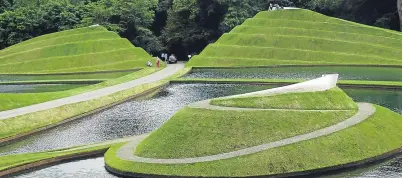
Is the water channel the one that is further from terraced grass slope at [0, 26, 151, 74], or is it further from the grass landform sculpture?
terraced grass slope at [0, 26, 151, 74]

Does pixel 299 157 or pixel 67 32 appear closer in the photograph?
pixel 299 157

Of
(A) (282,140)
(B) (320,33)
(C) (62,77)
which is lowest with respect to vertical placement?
(C) (62,77)

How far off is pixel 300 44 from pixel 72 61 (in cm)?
3157

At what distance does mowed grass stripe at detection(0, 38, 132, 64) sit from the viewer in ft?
284

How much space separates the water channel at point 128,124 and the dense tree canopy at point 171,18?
38.3 m

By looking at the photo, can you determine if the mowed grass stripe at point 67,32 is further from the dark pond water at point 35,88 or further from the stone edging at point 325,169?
the stone edging at point 325,169

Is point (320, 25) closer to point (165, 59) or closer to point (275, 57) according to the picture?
point (275, 57)

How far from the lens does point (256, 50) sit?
82.8m

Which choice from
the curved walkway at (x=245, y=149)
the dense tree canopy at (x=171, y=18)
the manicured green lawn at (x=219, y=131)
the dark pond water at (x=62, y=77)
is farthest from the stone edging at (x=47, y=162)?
the dense tree canopy at (x=171, y=18)

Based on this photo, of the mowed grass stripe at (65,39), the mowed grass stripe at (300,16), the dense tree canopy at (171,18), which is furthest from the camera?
the dense tree canopy at (171,18)

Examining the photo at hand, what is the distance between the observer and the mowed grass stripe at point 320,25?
276 feet

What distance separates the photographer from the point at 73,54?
86.2 metres

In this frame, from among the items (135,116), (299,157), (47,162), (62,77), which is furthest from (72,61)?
(299,157)

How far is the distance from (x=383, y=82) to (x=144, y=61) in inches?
1430
